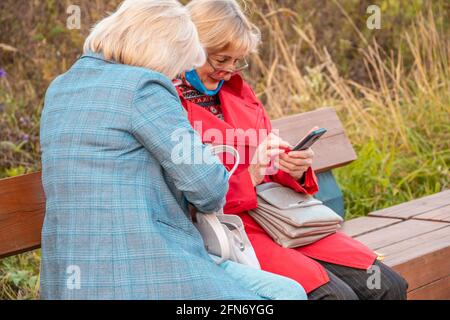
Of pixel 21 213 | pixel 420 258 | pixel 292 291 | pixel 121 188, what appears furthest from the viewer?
pixel 420 258

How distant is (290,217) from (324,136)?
137 centimetres

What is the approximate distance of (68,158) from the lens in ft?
7.73

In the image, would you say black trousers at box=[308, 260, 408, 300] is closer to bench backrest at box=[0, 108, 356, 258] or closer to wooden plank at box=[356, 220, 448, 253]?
wooden plank at box=[356, 220, 448, 253]

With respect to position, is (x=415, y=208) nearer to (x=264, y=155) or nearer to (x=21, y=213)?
(x=264, y=155)

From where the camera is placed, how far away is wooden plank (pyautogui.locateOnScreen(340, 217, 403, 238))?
386 cm

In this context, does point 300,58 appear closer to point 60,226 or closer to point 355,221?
point 355,221

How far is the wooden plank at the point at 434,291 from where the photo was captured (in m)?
3.42

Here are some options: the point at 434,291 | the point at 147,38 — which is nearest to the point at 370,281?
the point at 434,291

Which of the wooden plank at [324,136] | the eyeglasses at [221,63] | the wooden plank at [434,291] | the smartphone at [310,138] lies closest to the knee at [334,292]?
the smartphone at [310,138]

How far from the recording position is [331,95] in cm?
640

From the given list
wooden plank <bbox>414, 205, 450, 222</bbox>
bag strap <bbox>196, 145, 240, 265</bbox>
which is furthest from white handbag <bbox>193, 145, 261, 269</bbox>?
wooden plank <bbox>414, 205, 450, 222</bbox>

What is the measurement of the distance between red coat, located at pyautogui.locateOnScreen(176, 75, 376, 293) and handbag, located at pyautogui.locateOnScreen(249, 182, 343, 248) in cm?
4

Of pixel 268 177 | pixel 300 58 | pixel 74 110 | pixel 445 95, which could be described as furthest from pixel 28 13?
pixel 74 110

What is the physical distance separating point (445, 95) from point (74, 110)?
381 cm
